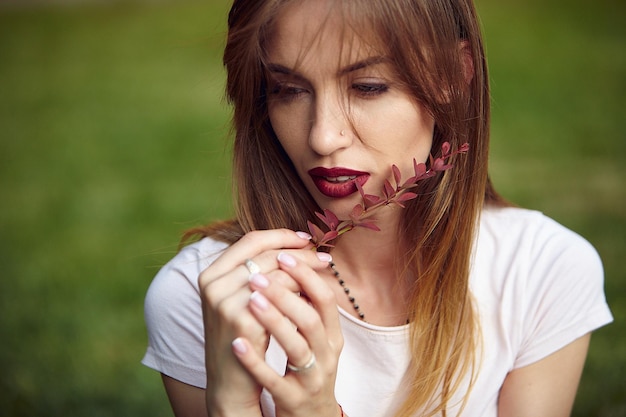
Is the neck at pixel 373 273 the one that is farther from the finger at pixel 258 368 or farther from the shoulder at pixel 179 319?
the finger at pixel 258 368

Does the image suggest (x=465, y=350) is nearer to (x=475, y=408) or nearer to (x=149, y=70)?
(x=475, y=408)

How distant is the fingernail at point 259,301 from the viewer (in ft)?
5.59

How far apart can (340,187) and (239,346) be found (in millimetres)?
624

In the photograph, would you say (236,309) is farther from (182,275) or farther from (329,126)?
(182,275)

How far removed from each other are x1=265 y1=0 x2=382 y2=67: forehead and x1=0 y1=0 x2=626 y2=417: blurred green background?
1.83 feet

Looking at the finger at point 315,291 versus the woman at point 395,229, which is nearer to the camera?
the finger at point 315,291

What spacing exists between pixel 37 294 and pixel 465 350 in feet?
10.4

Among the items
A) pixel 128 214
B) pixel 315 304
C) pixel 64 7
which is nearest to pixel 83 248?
pixel 128 214

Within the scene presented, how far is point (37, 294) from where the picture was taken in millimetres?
4918

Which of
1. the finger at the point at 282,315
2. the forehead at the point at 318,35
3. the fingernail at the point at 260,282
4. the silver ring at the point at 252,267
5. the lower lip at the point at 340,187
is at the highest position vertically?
→ the forehead at the point at 318,35

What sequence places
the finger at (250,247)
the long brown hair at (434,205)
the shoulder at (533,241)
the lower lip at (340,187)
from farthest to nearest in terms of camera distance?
1. the shoulder at (533,241)
2. the long brown hair at (434,205)
3. the lower lip at (340,187)
4. the finger at (250,247)

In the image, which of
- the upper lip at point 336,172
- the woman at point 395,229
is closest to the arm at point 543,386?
the woman at point 395,229

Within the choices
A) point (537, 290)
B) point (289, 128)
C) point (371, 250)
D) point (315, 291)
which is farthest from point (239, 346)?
point (537, 290)

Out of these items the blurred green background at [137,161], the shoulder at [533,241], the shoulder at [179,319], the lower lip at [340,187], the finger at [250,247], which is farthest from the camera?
the blurred green background at [137,161]
